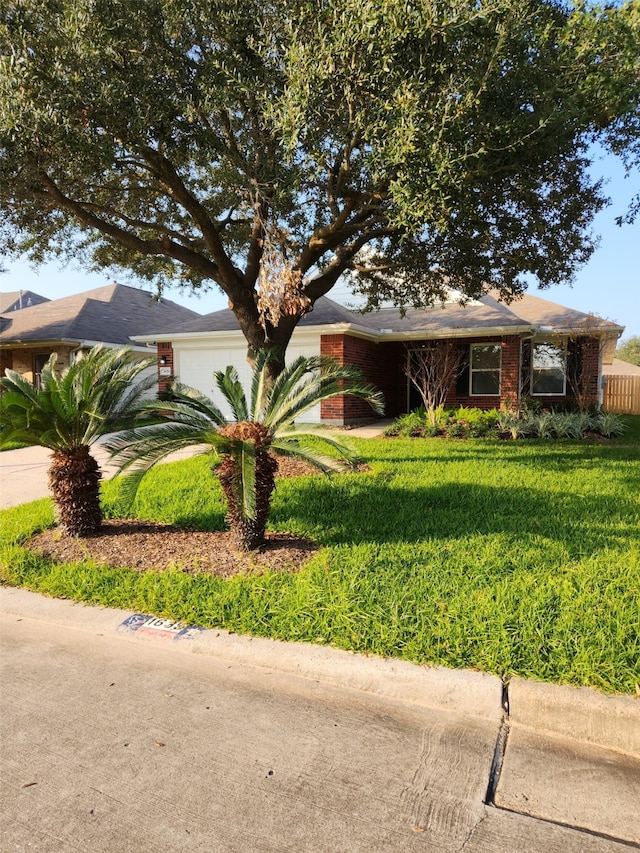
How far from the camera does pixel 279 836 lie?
6.99ft

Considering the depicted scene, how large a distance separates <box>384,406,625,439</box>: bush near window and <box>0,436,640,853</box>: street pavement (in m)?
10.2

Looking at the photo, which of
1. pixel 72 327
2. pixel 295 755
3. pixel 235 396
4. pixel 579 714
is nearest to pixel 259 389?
Result: pixel 235 396

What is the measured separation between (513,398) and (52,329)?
1580 centimetres

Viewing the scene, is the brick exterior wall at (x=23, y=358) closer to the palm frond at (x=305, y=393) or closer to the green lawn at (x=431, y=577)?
the green lawn at (x=431, y=577)

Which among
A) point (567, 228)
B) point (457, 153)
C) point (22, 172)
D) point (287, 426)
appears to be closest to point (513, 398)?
point (567, 228)

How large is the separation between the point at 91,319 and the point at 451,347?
13511 millimetres

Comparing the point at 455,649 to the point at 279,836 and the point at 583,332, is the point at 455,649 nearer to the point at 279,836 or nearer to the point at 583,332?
the point at 279,836

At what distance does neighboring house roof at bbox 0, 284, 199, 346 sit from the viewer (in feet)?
60.8

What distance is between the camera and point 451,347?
1488 centimetres

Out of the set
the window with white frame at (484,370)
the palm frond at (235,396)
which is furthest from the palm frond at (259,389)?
the window with white frame at (484,370)

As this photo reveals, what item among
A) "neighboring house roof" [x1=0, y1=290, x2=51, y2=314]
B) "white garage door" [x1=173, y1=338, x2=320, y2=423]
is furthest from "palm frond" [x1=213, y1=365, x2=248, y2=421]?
"neighboring house roof" [x1=0, y1=290, x2=51, y2=314]

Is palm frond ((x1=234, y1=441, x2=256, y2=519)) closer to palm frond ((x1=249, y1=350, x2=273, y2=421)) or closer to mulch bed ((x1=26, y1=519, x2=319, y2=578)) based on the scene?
mulch bed ((x1=26, y1=519, x2=319, y2=578))

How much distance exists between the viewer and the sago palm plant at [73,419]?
536cm

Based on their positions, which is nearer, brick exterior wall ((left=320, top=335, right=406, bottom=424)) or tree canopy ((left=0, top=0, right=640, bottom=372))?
tree canopy ((left=0, top=0, right=640, bottom=372))
